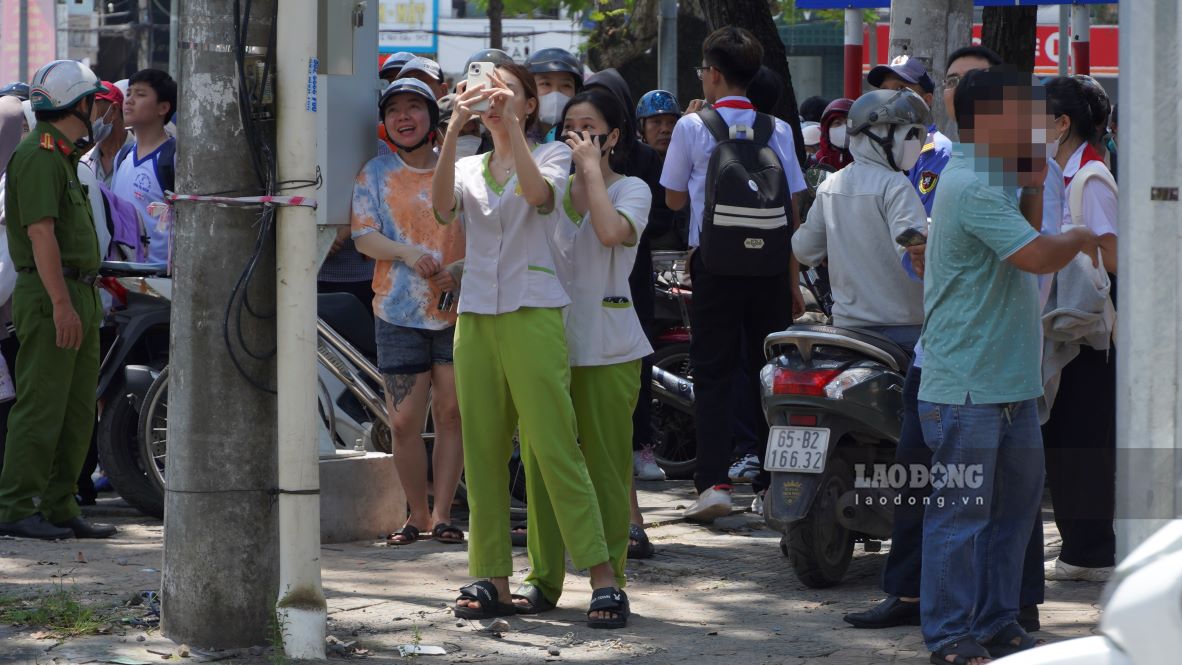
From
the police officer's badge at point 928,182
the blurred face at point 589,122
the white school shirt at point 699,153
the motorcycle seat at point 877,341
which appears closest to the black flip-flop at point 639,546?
the motorcycle seat at point 877,341

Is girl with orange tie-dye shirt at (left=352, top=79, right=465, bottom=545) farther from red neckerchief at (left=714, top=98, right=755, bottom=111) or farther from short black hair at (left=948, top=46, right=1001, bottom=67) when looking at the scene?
short black hair at (left=948, top=46, right=1001, bottom=67)

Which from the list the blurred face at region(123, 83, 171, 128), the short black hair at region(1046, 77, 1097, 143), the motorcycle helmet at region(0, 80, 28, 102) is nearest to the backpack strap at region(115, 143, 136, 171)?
the blurred face at region(123, 83, 171, 128)

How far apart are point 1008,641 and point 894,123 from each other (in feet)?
6.66

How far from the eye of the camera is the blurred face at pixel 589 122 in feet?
19.4

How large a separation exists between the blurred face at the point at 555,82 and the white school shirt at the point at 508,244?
213cm

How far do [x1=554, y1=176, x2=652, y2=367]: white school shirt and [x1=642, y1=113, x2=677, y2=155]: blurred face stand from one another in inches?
133

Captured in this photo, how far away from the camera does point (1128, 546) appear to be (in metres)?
3.64

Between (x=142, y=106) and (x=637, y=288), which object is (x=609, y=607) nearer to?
(x=637, y=288)

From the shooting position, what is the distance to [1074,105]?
6379 mm

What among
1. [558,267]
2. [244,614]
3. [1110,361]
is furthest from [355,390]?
[1110,361]

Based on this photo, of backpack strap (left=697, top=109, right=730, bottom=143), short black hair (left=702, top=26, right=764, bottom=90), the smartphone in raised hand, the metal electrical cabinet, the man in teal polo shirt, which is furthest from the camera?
short black hair (left=702, top=26, right=764, bottom=90)

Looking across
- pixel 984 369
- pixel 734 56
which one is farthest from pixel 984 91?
pixel 734 56

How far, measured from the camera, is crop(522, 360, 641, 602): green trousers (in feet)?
19.2

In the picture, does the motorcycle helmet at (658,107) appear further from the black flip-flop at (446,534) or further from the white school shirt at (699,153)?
the black flip-flop at (446,534)
